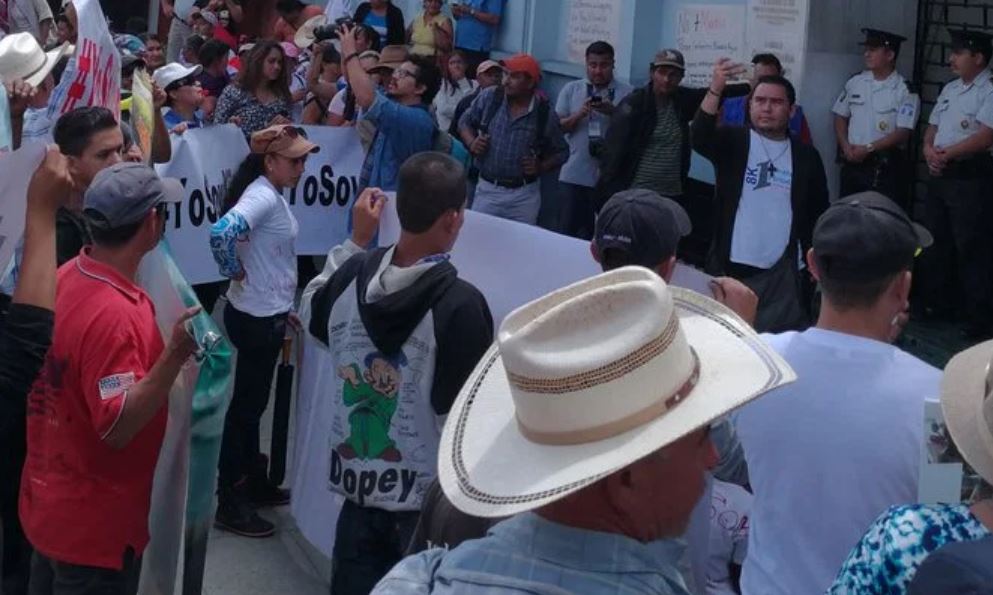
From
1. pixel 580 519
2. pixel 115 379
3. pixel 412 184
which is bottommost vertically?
pixel 115 379

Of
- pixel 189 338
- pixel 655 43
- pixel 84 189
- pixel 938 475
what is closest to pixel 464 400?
pixel 938 475

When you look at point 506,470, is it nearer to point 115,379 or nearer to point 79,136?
point 115,379

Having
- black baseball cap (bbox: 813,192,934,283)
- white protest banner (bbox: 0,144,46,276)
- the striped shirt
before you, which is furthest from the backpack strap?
black baseball cap (bbox: 813,192,934,283)

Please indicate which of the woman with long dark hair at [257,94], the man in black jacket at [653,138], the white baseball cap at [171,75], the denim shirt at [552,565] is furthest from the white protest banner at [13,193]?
the man in black jacket at [653,138]

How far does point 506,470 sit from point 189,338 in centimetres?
203

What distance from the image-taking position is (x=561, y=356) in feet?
6.12

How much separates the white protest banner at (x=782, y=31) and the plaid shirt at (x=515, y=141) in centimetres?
149

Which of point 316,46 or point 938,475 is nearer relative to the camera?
point 938,475

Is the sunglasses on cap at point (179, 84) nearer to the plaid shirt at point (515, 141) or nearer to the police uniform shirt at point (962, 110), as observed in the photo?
the plaid shirt at point (515, 141)

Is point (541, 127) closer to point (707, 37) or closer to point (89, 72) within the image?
point (707, 37)

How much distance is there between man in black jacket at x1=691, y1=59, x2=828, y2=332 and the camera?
22.7 feet

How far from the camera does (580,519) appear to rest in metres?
1.88

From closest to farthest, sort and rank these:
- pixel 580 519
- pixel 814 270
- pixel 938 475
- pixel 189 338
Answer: pixel 580 519, pixel 938 475, pixel 814 270, pixel 189 338

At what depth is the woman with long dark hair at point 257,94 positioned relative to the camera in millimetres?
8797
